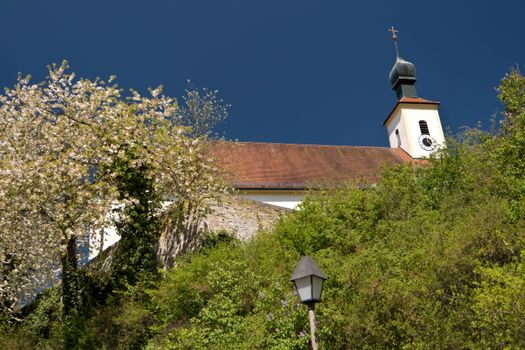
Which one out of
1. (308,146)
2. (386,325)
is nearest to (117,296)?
(386,325)

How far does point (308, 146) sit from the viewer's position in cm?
2831

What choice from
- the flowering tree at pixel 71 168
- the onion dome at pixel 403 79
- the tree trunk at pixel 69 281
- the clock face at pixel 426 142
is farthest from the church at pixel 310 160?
the tree trunk at pixel 69 281

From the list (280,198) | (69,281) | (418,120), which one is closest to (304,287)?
(69,281)

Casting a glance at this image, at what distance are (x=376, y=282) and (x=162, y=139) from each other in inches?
283

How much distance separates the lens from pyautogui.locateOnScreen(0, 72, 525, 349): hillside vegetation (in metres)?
6.75

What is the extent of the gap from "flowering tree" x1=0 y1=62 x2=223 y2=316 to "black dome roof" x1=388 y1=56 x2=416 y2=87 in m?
28.7

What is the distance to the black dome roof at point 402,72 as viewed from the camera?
3909 centimetres

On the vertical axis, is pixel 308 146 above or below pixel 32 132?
above

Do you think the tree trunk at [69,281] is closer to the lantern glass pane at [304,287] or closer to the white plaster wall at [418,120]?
the lantern glass pane at [304,287]

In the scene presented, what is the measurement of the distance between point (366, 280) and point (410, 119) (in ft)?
98.1

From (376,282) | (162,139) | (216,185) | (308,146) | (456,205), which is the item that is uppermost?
(308,146)

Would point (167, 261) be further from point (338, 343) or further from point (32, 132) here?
point (338, 343)

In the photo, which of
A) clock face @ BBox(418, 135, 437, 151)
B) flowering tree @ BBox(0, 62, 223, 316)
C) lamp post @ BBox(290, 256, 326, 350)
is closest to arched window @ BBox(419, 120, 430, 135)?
clock face @ BBox(418, 135, 437, 151)

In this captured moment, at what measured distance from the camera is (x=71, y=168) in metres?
11.2
